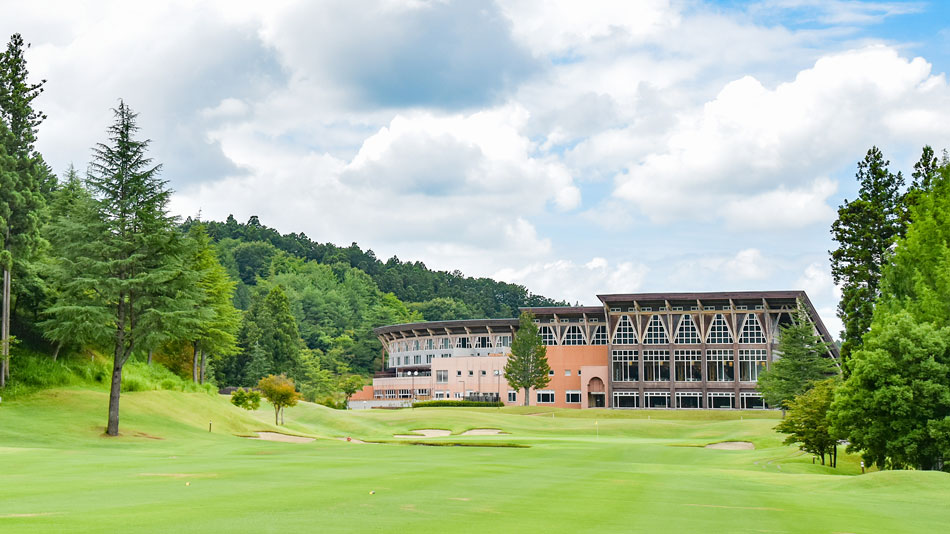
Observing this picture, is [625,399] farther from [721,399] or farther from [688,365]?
[721,399]

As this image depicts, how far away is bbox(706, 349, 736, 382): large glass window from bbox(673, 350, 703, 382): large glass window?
1061 millimetres

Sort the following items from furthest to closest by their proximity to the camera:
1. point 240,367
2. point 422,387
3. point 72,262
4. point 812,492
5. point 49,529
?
point 422,387 < point 240,367 < point 72,262 < point 812,492 < point 49,529

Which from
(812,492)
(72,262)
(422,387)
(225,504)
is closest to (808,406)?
(812,492)

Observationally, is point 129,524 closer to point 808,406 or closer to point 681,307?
point 808,406

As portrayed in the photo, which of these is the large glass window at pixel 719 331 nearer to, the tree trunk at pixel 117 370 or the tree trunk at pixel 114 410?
the tree trunk at pixel 117 370

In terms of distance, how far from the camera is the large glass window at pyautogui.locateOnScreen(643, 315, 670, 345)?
338 ft

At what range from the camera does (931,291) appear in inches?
1585

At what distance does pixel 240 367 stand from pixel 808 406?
83.8 metres

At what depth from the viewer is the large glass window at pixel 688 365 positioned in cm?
10181

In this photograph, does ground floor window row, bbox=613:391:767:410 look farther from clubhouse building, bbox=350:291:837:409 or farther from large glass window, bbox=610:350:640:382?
large glass window, bbox=610:350:640:382

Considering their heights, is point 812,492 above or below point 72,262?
below

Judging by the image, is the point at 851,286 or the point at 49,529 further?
the point at 851,286

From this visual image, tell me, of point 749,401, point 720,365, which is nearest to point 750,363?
point 720,365

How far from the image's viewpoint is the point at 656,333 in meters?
103
